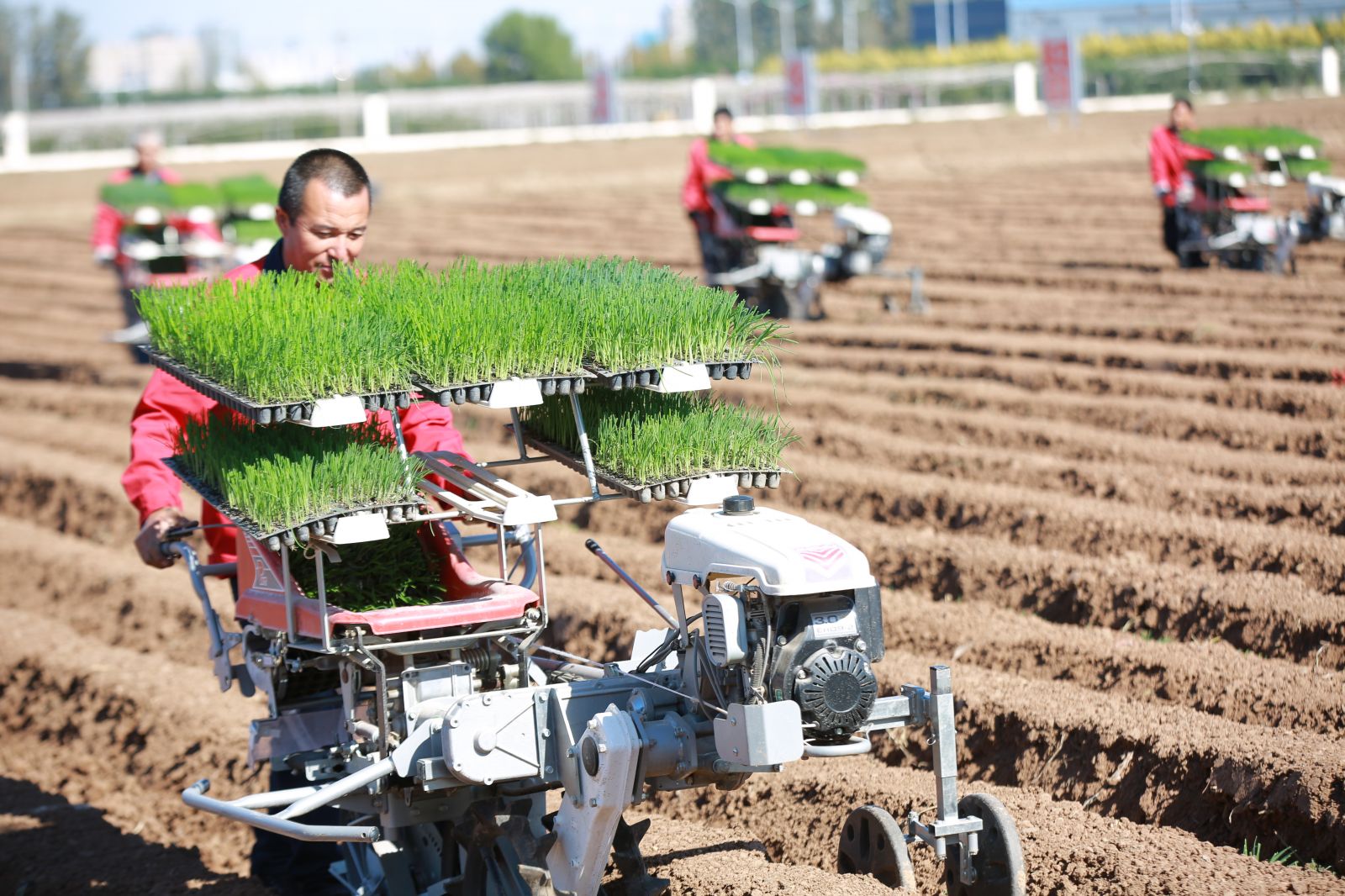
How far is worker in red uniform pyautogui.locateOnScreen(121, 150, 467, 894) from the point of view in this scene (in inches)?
136

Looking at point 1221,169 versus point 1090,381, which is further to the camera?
point 1221,169

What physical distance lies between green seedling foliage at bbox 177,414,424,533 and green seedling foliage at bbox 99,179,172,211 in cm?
757

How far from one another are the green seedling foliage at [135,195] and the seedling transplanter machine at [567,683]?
289 inches

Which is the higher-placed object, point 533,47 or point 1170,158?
point 533,47

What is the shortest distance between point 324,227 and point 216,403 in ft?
1.53

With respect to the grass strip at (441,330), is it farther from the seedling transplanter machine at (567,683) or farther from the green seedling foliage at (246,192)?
the green seedling foliage at (246,192)

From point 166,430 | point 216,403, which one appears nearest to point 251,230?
point 166,430

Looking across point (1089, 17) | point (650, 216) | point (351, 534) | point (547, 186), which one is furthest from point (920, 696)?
point (1089, 17)

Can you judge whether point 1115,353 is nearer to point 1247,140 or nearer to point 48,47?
point 1247,140

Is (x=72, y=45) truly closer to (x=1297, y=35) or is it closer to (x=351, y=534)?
(x=1297, y=35)

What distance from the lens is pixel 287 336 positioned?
282cm

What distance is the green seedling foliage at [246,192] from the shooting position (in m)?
10.9

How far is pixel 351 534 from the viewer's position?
2.79 metres

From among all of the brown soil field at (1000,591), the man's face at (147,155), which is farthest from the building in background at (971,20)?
the man's face at (147,155)
